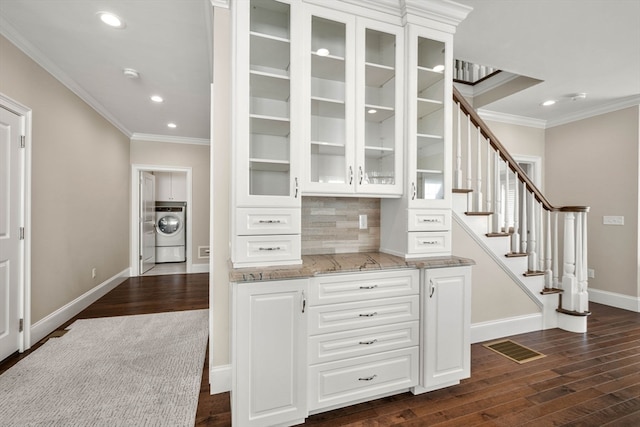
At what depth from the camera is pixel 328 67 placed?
2.12 m

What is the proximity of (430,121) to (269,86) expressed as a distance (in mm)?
1262

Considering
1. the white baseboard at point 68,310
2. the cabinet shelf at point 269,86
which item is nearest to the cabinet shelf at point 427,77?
the cabinet shelf at point 269,86

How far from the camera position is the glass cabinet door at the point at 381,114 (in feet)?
7.12

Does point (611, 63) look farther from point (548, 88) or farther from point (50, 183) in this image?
point (50, 183)

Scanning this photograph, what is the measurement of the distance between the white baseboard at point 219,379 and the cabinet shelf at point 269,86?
1.90 m

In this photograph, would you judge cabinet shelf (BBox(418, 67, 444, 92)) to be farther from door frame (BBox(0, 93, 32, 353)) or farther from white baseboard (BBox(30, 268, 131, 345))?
white baseboard (BBox(30, 268, 131, 345))

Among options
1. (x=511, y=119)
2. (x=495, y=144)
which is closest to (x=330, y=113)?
(x=495, y=144)

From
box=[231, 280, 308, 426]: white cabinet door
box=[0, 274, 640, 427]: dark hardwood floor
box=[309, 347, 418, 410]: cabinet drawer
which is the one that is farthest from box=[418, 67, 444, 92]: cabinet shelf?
box=[0, 274, 640, 427]: dark hardwood floor

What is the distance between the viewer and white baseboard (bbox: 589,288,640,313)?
387cm

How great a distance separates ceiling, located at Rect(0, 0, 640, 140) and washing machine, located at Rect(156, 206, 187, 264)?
10.5 ft

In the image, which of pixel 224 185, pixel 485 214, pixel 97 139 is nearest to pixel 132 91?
pixel 97 139

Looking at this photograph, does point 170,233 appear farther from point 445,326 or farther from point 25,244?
point 445,326

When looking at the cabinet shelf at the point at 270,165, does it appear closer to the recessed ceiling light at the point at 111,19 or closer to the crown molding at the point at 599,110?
the recessed ceiling light at the point at 111,19

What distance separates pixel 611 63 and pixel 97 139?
6204mm
